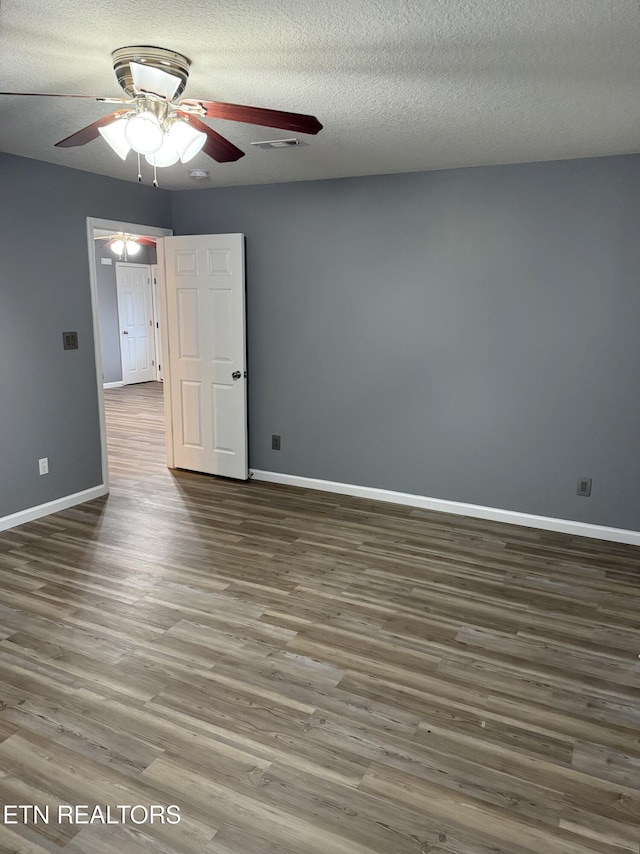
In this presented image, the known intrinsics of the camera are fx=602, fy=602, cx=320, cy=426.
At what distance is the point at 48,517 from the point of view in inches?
175

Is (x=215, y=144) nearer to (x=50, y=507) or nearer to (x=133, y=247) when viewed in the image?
(x=50, y=507)

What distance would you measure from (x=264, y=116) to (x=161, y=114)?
455mm

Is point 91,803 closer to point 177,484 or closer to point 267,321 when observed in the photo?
point 177,484

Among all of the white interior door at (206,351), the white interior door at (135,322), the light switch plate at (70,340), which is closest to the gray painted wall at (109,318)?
the white interior door at (135,322)

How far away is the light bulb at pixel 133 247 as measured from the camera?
9859 millimetres

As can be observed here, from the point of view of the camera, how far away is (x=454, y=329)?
437cm

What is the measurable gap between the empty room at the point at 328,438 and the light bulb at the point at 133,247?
4.85m

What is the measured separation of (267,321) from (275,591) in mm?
2507

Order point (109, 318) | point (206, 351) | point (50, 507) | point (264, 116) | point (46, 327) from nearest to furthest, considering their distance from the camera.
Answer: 1. point (264, 116)
2. point (46, 327)
3. point (50, 507)
4. point (206, 351)
5. point (109, 318)

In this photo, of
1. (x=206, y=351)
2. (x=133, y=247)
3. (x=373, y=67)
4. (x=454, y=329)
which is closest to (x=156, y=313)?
(x=133, y=247)

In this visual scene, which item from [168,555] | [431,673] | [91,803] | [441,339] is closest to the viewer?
[91,803]

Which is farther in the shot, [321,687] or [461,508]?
[461,508]

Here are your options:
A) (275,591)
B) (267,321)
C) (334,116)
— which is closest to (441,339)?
(267,321)

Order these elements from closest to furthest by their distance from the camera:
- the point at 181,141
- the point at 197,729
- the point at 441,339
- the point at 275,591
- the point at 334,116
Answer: the point at 197,729 → the point at 181,141 → the point at 334,116 → the point at 275,591 → the point at 441,339
